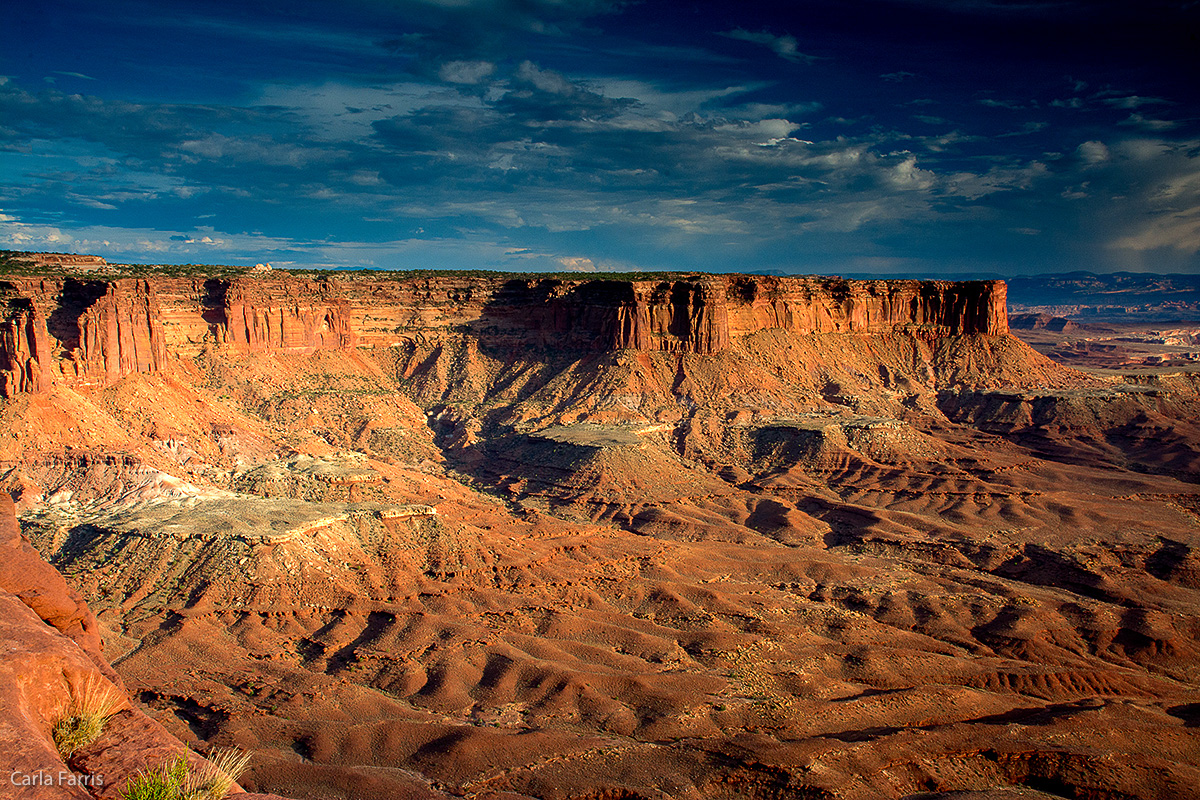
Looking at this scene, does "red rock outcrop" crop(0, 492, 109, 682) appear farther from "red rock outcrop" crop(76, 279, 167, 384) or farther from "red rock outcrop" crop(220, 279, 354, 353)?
"red rock outcrop" crop(220, 279, 354, 353)

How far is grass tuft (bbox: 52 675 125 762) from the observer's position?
1032 cm

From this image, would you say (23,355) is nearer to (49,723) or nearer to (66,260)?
(66,260)

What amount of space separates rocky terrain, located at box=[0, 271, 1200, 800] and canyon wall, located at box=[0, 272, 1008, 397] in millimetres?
331

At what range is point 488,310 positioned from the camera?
8325cm

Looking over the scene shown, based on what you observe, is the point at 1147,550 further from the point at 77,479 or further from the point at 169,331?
the point at 169,331

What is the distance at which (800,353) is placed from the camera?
8112 cm

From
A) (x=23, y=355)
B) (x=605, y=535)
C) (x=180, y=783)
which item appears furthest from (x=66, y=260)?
(x=180, y=783)

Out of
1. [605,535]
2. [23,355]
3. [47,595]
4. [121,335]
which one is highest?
[121,335]

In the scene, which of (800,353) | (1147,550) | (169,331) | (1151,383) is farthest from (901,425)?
(169,331)

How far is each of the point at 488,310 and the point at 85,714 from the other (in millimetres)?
74089

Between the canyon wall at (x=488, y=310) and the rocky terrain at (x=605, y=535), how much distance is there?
331 mm

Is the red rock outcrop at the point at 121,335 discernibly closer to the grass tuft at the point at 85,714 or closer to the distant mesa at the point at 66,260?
the distant mesa at the point at 66,260

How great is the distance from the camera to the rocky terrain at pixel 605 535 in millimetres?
22953

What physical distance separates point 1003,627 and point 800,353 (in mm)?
48529
